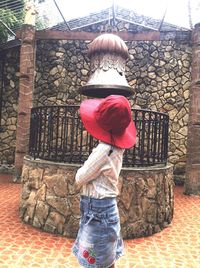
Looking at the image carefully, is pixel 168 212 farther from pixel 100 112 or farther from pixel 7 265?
pixel 100 112

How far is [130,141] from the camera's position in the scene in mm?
2076

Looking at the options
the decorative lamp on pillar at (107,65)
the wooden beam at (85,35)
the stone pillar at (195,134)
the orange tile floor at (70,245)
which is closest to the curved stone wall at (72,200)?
the orange tile floor at (70,245)

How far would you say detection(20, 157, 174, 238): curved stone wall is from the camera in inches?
157

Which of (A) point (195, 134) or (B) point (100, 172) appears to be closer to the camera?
(B) point (100, 172)

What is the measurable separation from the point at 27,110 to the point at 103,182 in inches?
216

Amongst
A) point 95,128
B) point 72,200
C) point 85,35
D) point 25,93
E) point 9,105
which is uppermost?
point 85,35

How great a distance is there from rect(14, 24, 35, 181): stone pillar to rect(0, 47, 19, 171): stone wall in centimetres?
144

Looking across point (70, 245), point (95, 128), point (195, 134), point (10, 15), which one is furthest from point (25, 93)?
point (95, 128)

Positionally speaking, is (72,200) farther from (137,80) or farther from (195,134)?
(137,80)

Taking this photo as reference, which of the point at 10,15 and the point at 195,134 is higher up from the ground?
the point at 10,15

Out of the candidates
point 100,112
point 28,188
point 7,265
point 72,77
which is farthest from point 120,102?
point 72,77

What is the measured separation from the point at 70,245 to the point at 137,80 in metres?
5.41

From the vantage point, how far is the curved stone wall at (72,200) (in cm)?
400

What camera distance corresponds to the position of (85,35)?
6.73 meters
